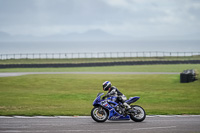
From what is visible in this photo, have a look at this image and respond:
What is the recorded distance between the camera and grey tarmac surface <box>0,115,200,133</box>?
1252cm

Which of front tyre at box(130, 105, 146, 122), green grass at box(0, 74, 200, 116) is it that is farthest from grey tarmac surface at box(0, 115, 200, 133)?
green grass at box(0, 74, 200, 116)

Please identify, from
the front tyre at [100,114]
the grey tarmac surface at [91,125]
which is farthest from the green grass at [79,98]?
the front tyre at [100,114]

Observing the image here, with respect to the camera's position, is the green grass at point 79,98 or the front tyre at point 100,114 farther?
the green grass at point 79,98

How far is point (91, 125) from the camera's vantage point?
13.7 meters

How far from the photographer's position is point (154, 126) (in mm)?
13438

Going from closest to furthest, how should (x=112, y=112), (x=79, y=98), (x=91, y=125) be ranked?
(x=91, y=125)
(x=112, y=112)
(x=79, y=98)

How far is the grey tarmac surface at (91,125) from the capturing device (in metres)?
12.5

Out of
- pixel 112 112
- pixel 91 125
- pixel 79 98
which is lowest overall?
pixel 91 125

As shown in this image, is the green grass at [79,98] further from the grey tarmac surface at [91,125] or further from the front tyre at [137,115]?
the front tyre at [137,115]

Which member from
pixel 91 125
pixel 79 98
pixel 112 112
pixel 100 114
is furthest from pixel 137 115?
pixel 79 98

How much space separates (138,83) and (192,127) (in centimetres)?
2286

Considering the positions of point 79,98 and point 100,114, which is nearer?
point 100,114

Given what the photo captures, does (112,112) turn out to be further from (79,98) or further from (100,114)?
(79,98)

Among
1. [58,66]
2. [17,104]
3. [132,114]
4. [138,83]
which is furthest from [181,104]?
[58,66]
